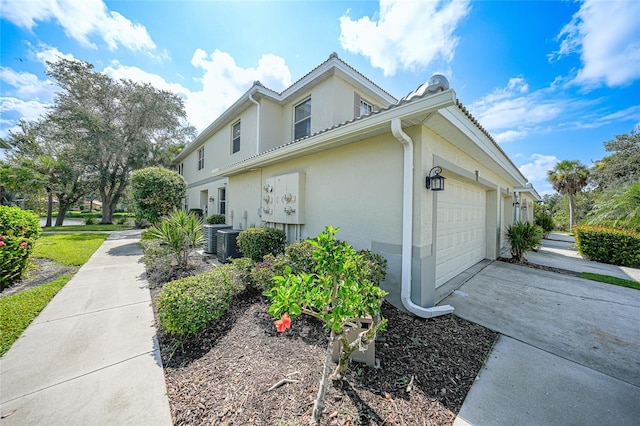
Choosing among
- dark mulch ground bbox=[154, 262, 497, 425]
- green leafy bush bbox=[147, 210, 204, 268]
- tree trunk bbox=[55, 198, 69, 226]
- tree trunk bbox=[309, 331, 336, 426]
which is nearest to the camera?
tree trunk bbox=[309, 331, 336, 426]

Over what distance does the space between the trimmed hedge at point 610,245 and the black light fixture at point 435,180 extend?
944cm

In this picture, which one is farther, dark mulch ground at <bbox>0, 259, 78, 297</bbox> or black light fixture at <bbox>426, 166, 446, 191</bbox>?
dark mulch ground at <bbox>0, 259, 78, 297</bbox>

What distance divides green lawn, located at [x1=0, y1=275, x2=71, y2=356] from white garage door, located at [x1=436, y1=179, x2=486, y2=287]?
22.9 ft

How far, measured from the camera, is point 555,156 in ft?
73.1

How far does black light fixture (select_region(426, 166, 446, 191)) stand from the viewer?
3.82m

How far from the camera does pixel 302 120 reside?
28.3 feet

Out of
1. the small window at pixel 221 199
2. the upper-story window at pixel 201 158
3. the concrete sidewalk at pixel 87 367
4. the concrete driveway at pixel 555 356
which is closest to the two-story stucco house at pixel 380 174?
the concrete driveway at pixel 555 356

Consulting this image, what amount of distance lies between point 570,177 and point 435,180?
27.3 meters

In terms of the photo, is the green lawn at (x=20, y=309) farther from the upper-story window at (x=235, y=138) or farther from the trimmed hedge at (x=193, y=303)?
the upper-story window at (x=235, y=138)

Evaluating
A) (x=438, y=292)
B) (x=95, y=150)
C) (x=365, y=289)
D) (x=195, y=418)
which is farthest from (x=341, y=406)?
(x=95, y=150)

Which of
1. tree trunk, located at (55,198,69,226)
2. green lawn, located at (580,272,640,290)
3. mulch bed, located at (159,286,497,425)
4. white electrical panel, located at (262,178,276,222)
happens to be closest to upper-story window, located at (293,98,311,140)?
white electrical panel, located at (262,178,276,222)

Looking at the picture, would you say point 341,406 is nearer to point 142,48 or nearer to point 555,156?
point 142,48

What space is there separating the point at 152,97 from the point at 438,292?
21.5 metres

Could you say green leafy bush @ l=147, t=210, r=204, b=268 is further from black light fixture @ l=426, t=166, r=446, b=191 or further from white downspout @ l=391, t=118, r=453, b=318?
black light fixture @ l=426, t=166, r=446, b=191
